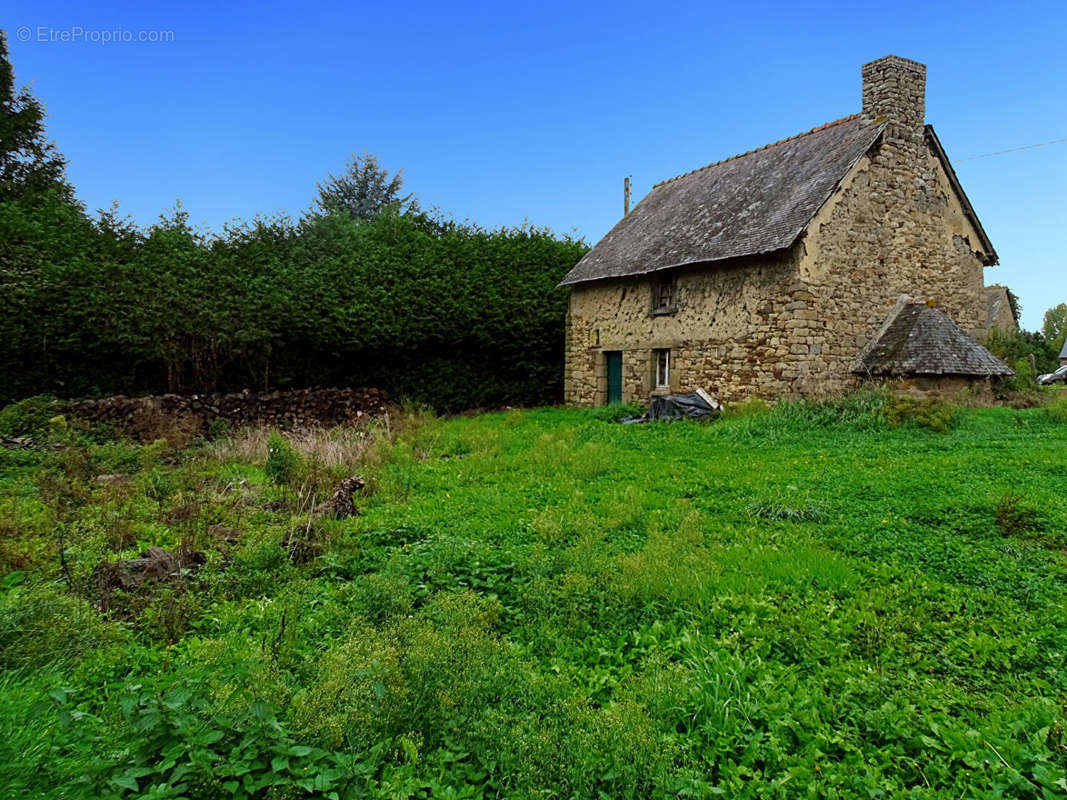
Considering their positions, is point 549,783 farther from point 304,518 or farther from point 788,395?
point 788,395

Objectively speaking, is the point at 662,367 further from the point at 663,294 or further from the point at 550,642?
the point at 550,642

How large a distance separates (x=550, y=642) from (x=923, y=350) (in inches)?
506

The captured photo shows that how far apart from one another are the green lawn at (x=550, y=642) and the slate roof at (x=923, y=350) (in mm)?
6139

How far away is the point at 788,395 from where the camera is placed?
13.4 metres

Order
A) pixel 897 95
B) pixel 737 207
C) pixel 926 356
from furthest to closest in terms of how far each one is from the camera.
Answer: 1. pixel 737 207
2. pixel 897 95
3. pixel 926 356

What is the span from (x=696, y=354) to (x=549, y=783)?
1369cm

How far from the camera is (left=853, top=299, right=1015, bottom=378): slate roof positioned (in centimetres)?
1316

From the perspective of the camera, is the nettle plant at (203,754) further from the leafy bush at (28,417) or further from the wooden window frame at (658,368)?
the wooden window frame at (658,368)

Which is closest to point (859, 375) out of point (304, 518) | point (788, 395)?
point (788, 395)

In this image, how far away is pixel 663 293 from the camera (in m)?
16.5

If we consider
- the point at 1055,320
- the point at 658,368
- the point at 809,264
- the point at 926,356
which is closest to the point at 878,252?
the point at 809,264

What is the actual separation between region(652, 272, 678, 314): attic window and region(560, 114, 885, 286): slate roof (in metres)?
0.51

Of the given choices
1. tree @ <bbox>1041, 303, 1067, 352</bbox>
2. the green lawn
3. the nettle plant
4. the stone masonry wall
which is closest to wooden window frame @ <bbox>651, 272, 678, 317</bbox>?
the stone masonry wall

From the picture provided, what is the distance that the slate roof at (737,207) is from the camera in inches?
540
